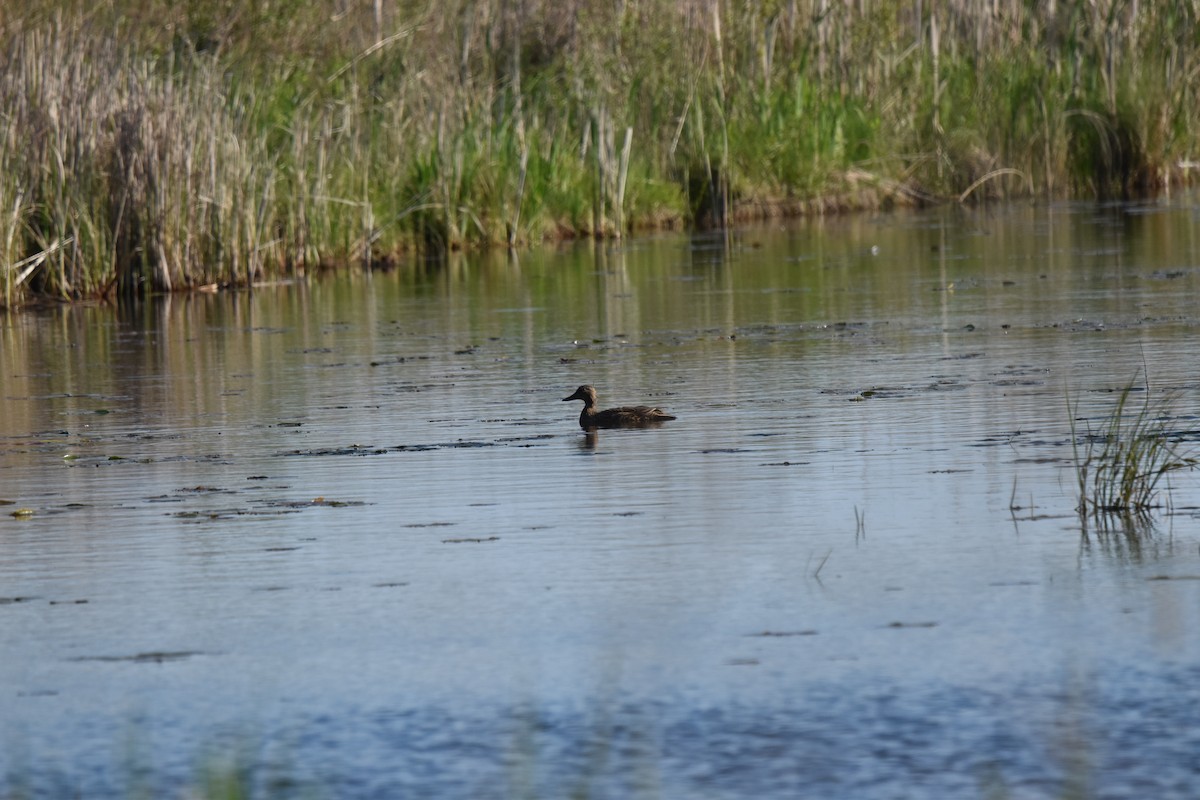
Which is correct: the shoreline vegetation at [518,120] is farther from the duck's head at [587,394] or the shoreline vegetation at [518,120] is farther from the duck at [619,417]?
the duck at [619,417]

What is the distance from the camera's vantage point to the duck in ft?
31.0

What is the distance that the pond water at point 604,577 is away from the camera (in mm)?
4762

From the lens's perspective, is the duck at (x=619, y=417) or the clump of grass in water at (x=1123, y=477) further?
the duck at (x=619, y=417)

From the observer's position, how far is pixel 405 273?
20000 millimetres

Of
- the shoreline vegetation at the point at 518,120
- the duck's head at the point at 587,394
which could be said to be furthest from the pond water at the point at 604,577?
the shoreline vegetation at the point at 518,120

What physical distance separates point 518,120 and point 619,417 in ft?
42.2

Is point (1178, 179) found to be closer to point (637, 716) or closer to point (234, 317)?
→ point (234, 317)

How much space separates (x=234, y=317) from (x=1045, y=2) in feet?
51.0

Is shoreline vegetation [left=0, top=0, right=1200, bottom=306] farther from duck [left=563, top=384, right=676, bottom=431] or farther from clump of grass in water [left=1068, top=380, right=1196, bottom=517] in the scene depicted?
clump of grass in water [left=1068, top=380, right=1196, bottom=517]

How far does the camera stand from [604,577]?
6.36m

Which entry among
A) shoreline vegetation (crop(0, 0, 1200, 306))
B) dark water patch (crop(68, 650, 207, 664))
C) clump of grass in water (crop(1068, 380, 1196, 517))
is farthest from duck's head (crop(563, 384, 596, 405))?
shoreline vegetation (crop(0, 0, 1200, 306))

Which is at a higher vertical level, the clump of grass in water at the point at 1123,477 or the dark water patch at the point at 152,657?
the clump of grass in water at the point at 1123,477

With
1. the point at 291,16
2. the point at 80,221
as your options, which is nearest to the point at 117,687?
the point at 80,221

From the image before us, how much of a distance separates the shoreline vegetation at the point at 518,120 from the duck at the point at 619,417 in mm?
8104
